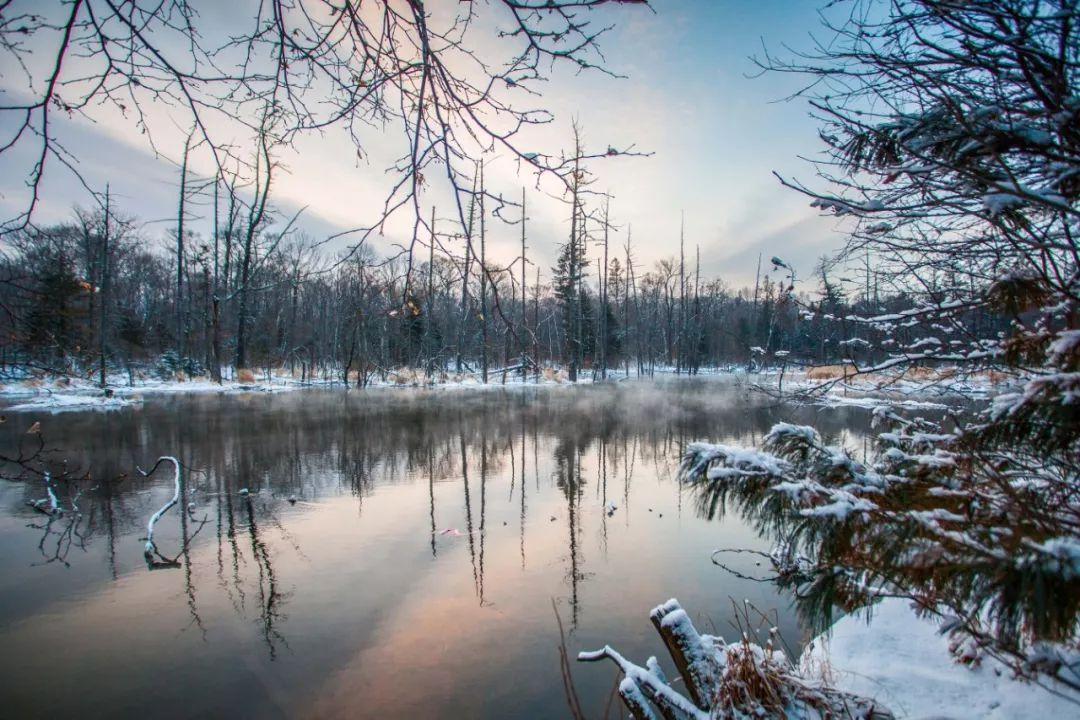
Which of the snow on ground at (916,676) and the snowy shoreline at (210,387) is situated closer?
the snow on ground at (916,676)

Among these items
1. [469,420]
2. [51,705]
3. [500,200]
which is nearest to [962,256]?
[500,200]

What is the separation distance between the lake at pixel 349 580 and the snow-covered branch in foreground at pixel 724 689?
35 centimetres

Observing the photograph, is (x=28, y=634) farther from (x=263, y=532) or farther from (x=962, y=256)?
(x=962, y=256)

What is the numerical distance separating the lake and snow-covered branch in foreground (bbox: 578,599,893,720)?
35cm

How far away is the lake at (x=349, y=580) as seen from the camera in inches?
166

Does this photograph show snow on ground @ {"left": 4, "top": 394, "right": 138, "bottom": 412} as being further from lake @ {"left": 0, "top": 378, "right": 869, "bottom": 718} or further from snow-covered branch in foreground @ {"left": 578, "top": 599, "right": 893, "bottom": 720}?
snow-covered branch in foreground @ {"left": 578, "top": 599, "right": 893, "bottom": 720}

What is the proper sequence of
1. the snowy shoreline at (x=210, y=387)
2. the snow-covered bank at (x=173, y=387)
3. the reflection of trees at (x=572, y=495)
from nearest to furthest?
the reflection of trees at (x=572, y=495), the snowy shoreline at (x=210, y=387), the snow-covered bank at (x=173, y=387)

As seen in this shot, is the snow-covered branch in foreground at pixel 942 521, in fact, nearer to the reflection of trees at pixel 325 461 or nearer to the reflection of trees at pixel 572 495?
the reflection of trees at pixel 325 461

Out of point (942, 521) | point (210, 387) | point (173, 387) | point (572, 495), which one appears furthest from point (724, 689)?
point (173, 387)

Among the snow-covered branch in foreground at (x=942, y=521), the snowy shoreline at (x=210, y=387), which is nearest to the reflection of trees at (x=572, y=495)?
the snowy shoreline at (x=210, y=387)

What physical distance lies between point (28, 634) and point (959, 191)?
787 centimetres

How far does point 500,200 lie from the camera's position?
224 centimetres

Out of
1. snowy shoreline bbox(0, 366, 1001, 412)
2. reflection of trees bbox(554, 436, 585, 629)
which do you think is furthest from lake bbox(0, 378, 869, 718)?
snowy shoreline bbox(0, 366, 1001, 412)

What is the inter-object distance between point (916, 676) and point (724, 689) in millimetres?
1235
